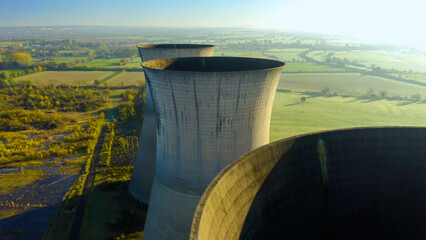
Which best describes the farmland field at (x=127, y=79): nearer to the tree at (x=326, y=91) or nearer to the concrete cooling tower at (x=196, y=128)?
the tree at (x=326, y=91)

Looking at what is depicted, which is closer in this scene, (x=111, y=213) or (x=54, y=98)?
(x=111, y=213)

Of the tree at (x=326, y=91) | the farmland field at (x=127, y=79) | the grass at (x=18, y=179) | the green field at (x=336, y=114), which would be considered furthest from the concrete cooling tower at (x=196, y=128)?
the farmland field at (x=127, y=79)

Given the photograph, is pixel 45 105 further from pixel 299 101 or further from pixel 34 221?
pixel 299 101

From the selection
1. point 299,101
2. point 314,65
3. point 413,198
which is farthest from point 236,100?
point 314,65

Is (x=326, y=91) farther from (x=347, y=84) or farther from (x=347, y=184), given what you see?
(x=347, y=184)

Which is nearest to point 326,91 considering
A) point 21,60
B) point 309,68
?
point 309,68

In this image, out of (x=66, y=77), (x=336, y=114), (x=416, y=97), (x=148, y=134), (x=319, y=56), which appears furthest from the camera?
(x=319, y=56)

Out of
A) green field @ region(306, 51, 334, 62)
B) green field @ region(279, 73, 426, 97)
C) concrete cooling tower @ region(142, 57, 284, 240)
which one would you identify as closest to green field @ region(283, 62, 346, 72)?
green field @ region(279, 73, 426, 97)

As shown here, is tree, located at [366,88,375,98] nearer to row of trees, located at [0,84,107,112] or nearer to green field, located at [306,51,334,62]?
row of trees, located at [0,84,107,112]
